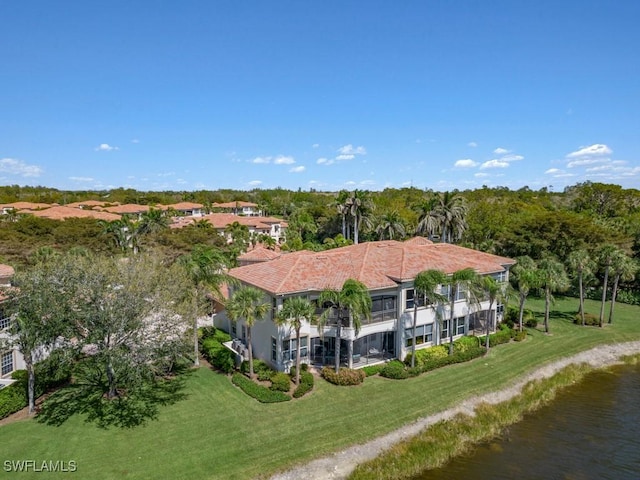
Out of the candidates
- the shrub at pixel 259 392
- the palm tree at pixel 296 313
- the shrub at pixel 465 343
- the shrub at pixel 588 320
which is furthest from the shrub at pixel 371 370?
the shrub at pixel 588 320

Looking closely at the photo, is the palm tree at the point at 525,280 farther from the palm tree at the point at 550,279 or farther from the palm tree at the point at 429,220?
the palm tree at the point at 429,220

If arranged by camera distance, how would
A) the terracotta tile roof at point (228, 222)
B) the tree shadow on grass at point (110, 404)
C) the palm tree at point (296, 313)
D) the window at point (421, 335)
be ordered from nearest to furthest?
the tree shadow on grass at point (110, 404)
the palm tree at point (296, 313)
the window at point (421, 335)
the terracotta tile roof at point (228, 222)

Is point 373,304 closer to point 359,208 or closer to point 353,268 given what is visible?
point 353,268

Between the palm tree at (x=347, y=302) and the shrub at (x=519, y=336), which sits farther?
the shrub at (x=519, y=336)

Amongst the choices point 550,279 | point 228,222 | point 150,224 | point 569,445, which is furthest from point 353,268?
point 228,222

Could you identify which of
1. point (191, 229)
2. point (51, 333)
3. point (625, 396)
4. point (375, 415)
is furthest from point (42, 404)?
point (191, 229)
